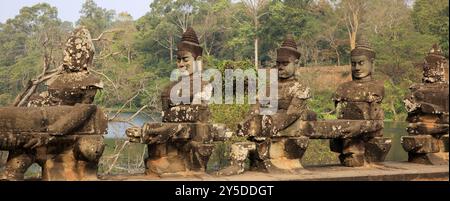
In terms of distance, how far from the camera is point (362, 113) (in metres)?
9.12

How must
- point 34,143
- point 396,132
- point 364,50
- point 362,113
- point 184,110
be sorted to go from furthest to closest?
point 396,132 < point 364,50 < point 362,113 < point 184,110 < point 34,143

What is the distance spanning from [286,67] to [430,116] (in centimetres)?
288

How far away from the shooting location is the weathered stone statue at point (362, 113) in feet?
29.9

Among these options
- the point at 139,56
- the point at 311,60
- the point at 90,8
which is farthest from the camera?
the point at 311,60

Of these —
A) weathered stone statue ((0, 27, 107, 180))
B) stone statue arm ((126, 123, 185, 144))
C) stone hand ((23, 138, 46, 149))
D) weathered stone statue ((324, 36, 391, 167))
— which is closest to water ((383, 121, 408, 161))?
weathered stone statue ((324, 36, 391, 167))

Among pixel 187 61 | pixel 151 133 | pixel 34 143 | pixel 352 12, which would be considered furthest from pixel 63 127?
pixel 352 12

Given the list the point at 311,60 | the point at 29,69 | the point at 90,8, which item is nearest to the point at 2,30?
the point at 29,69

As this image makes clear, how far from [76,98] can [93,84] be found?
28cm

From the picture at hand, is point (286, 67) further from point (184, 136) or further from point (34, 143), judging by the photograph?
point (34, 143)

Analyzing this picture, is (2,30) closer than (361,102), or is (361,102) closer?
(361,102)

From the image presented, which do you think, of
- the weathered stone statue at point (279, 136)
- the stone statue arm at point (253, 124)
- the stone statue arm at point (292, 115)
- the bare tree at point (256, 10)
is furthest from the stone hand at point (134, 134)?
the bare tree at point (256, 10)

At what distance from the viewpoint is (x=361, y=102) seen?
30.2 ft
